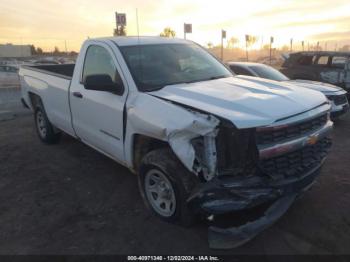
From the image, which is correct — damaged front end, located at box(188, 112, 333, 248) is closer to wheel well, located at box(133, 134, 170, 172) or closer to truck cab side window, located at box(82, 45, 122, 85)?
wheel well, located at box(133, 134, 170, 172)

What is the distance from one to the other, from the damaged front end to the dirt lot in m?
0.32

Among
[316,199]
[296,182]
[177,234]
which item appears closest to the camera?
[296,182]

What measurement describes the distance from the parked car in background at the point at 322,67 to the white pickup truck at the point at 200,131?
7.66m

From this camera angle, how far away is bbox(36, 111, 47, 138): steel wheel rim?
22.4 feet

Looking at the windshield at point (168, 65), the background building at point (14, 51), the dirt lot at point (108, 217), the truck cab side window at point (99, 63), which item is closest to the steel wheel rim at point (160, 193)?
the dirt lot at point (108, 217)

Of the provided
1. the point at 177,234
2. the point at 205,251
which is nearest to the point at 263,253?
the point at 205,251

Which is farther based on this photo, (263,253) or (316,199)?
(316,199)

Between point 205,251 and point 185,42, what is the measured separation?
120 inches

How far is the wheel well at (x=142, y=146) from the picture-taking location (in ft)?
12.8

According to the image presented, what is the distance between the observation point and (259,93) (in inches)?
148

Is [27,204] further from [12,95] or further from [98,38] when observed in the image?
[12,95]

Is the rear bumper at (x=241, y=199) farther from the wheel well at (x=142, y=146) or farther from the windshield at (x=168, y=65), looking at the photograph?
the windshield at (x=168, y=65)

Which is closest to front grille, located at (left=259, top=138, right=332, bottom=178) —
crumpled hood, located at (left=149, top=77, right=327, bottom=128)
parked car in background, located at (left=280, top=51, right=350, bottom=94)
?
crumpled hood, located at (left=149, top=77, right=327, bottom=128)

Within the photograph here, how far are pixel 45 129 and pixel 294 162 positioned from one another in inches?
195
